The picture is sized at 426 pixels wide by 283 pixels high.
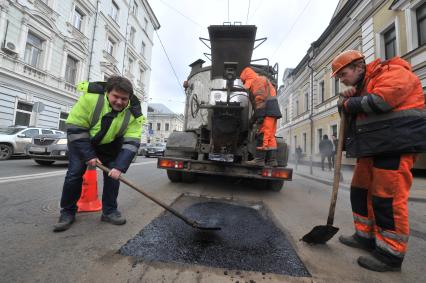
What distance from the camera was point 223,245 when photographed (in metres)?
2.02

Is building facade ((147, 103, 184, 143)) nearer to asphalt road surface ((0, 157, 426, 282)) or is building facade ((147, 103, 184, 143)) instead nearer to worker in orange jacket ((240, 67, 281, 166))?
worker in orange jacket ((240, 67, 281, 166))

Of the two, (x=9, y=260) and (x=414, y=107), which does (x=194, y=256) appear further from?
(x=414, y=107)

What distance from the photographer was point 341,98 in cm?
231

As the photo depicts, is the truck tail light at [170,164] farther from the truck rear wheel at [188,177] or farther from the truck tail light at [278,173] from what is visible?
the truck tail light at [278,173]

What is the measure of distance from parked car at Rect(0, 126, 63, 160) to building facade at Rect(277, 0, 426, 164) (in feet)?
41.4

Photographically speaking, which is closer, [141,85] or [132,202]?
[132,202]

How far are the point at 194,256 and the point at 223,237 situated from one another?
0.48m

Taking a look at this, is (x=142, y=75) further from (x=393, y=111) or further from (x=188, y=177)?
(x=393, y=111)

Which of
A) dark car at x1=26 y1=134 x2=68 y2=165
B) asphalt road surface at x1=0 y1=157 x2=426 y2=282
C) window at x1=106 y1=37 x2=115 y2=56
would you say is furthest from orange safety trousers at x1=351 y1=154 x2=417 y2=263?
window at x1=106 y1=37 x2=115 y2=56

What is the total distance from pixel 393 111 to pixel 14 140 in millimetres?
11644

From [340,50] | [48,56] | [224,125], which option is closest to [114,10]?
[48,56]

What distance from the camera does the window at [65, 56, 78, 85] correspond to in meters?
16.9

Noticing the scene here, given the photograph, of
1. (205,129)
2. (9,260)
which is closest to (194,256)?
(9,260)

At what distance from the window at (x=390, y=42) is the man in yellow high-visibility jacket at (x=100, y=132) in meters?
12.3
